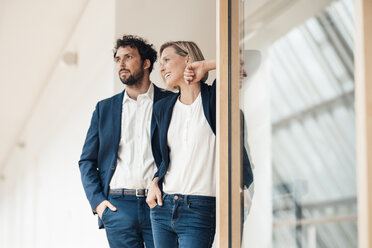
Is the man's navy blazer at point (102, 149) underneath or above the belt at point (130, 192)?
above

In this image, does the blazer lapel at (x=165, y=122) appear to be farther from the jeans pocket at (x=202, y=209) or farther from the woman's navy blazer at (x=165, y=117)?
the jeans pocket at (x=202, y=209)

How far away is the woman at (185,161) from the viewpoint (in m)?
2.93

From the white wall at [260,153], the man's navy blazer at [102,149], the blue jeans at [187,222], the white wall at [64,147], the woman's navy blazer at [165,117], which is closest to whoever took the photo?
the white wall at [260,153]

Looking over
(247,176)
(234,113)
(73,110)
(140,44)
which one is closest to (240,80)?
(234,113)

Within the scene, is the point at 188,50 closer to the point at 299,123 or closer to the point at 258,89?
the point at 258,89

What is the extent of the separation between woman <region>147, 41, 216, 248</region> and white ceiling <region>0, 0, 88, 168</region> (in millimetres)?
2644

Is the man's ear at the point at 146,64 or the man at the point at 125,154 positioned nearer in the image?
the man at the point at 125,154

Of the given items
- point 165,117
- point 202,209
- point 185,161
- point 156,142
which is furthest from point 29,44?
point 202,209

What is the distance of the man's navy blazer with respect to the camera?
3.61 metres

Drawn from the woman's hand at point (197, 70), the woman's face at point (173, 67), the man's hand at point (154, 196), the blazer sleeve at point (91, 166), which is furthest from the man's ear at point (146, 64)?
the man's hand at point (154, 196)

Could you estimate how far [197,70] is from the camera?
10.3 ft

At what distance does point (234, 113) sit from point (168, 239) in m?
0.61

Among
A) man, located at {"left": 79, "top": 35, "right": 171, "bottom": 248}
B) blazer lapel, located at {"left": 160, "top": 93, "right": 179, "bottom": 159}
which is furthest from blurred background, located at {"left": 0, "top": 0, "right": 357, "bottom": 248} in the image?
blazer lapel, located at {"left": 160, "top": 93, "right": 179, "bottom": 159}

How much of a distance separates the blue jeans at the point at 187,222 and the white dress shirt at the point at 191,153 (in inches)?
1.5
